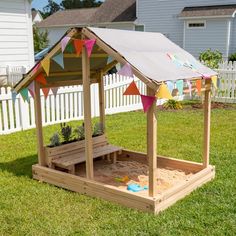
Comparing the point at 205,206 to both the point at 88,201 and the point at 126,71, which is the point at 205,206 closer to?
the point at 88,201

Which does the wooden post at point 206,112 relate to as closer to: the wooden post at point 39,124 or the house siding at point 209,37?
the wooden post at point 39,124

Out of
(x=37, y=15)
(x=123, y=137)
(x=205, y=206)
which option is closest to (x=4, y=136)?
(x=123, y=137)

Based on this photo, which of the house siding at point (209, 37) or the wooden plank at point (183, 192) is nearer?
the wooden plank at point (183, 192)

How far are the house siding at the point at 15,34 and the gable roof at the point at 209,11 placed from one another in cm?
1170

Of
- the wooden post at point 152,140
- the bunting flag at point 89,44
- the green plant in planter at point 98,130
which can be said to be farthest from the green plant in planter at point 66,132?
the wooden post at point 152,140

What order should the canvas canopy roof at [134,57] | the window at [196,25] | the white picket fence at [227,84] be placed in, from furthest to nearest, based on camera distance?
the window at [196,25] → the white picket fence at [227,84] → the canvas canopy roof at [134,57]

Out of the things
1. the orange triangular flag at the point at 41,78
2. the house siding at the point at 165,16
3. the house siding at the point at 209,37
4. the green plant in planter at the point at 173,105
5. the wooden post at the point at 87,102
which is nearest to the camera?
the wooden post at the point at 87,102

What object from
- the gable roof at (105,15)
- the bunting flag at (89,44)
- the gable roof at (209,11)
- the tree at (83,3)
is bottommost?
the bunting flag at (89,44)

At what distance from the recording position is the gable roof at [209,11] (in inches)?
860

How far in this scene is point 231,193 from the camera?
472 cm

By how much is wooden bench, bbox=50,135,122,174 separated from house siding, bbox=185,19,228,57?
60.2 feet

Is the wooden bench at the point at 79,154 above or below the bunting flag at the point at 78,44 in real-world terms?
below

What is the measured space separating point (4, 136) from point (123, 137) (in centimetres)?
278

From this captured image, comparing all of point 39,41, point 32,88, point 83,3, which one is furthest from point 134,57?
point 83,3
